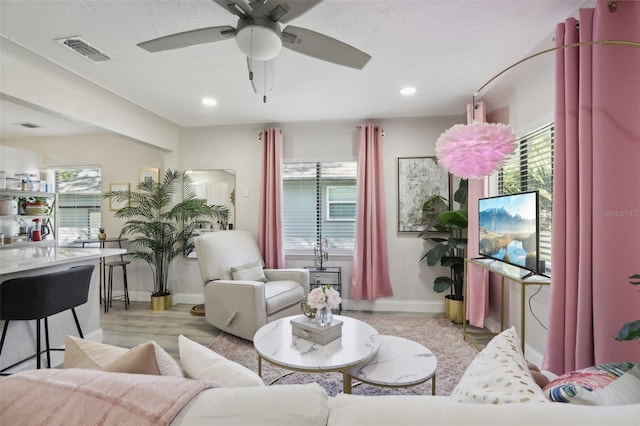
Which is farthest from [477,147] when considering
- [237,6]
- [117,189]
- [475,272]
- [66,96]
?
[117,189]

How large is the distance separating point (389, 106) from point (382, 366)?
2.70 meters

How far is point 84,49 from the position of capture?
85.4 inches

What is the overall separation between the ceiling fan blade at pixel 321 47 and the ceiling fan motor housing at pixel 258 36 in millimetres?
102

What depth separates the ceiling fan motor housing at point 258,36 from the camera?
54.2 inches

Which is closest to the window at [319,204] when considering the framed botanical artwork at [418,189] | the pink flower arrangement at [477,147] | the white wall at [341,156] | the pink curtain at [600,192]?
the white wall at [341,156]

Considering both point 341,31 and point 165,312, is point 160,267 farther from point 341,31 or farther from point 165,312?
point 341,31

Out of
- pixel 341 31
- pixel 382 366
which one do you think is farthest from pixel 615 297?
pixel 341 31

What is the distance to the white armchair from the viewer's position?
2.87 meters

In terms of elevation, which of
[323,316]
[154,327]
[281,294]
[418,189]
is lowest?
[154,327]

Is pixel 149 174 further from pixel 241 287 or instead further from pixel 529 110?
pixel 529 110

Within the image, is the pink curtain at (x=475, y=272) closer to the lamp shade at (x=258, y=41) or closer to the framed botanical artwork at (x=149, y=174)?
the lamp shade at (x=258, y=41)

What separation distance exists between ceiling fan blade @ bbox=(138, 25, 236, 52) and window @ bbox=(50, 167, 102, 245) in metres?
3.84

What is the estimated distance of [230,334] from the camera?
10.2 ft

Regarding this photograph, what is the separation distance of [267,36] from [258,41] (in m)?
0.05
